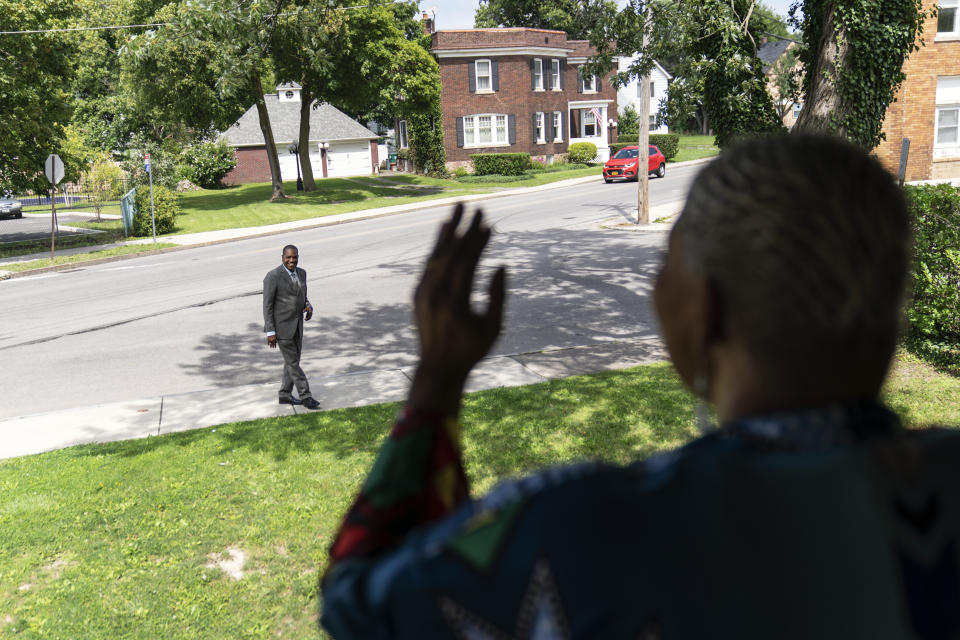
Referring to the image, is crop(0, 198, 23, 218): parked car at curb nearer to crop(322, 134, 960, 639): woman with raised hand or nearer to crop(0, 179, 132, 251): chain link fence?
crop(0, 179, 132, 251): chain link fence

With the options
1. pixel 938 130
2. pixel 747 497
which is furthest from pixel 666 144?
pixel 747 497

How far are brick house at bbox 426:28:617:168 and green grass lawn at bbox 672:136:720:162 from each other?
8.07m

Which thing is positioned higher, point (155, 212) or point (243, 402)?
point (155, 212)

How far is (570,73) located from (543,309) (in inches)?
1677

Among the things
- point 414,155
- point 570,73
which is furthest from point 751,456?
point 570,73

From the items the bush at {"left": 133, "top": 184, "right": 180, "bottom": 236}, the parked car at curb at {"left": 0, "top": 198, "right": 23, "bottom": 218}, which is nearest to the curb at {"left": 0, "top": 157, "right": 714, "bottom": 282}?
the bush at {"left": 133, "top": 184, "right": 180, "bottom": 236}

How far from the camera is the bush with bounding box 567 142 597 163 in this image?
5088 cm

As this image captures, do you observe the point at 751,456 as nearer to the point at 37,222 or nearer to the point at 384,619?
the point at 384,619

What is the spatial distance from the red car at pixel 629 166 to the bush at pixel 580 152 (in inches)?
531

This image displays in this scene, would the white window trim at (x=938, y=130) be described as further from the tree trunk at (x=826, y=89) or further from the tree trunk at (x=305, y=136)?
the tree trunk at (x=305, y=136)

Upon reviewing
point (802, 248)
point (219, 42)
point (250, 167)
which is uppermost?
point (219, 42)

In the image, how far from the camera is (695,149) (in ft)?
189

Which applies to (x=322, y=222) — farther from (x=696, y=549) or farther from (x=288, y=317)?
(x=696, y=549)

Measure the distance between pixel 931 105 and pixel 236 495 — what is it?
2631 centimetres
